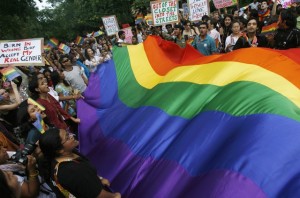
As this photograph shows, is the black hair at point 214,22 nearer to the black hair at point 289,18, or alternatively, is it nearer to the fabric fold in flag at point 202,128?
the black hair at point 289,18

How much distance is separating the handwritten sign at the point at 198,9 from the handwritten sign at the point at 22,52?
5.02 m

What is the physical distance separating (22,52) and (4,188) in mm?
4775

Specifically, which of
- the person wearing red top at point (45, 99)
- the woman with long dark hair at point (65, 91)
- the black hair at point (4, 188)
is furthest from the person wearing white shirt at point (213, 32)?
the black hair at point (4, 188)

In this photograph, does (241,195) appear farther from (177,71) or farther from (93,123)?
(93,123)

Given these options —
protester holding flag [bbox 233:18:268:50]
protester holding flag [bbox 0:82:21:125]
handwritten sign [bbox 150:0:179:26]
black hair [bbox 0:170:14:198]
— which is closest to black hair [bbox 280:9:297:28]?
protester holding flag [bbox 233:18:268:50]

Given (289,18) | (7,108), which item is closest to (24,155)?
(7,108)

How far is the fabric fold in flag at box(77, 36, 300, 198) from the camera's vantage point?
2.36m

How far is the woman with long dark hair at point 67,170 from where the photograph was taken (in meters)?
2.41

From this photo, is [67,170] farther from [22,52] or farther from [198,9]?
[198,9]

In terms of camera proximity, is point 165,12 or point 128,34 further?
point 128,34

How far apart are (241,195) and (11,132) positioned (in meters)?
3.08

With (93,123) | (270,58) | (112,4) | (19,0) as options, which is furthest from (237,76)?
(112,4)

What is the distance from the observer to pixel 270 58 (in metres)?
3.51

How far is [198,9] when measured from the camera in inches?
398
